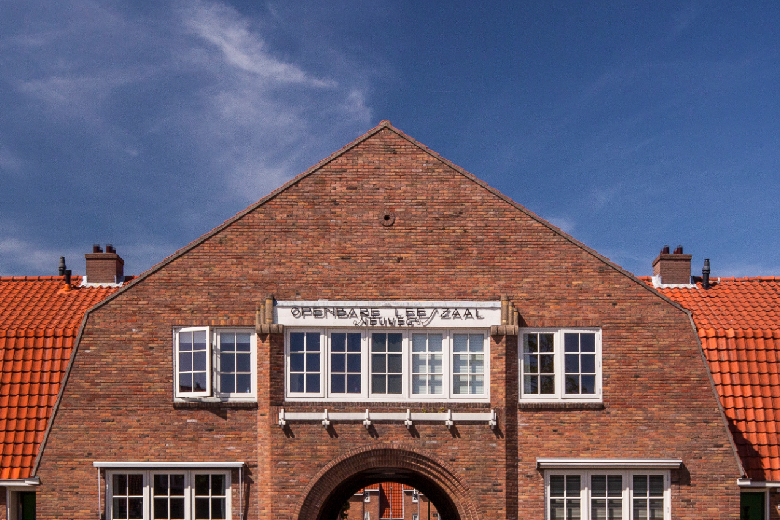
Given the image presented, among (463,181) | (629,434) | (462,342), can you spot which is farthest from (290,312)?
(629,434)

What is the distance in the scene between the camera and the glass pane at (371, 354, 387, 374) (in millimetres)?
16094

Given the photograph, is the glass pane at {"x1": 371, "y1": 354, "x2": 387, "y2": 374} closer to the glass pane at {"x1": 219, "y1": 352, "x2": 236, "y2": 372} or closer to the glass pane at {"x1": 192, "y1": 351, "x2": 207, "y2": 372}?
the glass pane at {"x1": 219, "y1": 352, "x2": 236, "y2": 372}

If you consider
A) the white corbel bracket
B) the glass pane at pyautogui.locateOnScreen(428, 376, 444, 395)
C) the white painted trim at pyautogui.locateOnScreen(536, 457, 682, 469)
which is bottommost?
the white painted trim at pyautogui.locateOnScreen(536, 457, 682, 469)

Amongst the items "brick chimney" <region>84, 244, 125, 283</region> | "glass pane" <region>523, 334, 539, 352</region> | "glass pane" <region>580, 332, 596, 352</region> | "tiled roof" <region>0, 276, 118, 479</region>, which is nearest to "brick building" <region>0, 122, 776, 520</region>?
"glass pane" <region>580, 332, 596, 352</region>

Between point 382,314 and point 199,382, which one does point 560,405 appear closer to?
point 382,314

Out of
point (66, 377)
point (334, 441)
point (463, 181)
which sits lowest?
point (334, 441)

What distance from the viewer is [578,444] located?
16.0 metres

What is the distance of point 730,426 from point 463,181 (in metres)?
8.30

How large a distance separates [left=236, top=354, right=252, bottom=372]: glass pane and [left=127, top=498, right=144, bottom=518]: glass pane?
360 cm

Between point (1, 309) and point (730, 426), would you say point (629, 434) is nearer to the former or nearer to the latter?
point (730, 426)

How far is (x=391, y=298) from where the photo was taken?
16234 mm

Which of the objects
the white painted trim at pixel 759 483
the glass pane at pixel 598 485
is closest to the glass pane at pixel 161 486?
the glass pane at pixel 598 485

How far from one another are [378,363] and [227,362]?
3.41 metres

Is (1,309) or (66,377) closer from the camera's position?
(66,377)
